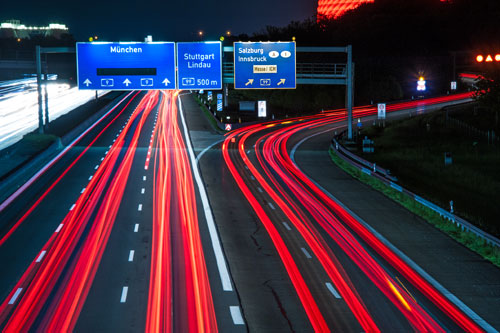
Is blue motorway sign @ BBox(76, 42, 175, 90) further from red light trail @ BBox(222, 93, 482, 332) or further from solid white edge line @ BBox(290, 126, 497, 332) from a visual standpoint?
solid white edge line @ BBox(290, 126, 497, 332)

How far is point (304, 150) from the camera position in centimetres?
4766

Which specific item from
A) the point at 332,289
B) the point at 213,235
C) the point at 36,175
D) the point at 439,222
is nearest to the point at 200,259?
the point at 213,235

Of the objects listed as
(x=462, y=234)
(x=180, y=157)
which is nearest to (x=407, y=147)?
(x=180, y=157)

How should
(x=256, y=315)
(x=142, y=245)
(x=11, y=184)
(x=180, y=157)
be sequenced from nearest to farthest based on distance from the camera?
(x=256, y=315) → (x=142, y=245) → (x=11, y=184) → (x=180, y=157)

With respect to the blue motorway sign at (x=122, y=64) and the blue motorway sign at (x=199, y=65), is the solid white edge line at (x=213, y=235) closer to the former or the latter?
the blue motorway sign at (x=199, y=65)

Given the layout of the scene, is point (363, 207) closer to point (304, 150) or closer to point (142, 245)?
point (142, 245)

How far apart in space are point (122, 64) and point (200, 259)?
79.4 feet

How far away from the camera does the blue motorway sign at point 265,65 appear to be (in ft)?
140

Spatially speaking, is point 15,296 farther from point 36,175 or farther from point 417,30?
point 417,30

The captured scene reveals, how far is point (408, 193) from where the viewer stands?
88.2 ft

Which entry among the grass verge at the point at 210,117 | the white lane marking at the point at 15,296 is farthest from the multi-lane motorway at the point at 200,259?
the grass verge at the point at 210,117

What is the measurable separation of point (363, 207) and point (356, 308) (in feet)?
41.4

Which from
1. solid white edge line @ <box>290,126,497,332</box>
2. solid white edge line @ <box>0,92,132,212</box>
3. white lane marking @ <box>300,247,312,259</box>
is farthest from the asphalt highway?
solid white edge line @ <box>290,126,497,332</box>

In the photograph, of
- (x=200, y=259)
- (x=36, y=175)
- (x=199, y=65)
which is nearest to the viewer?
(x=200, y=259)
